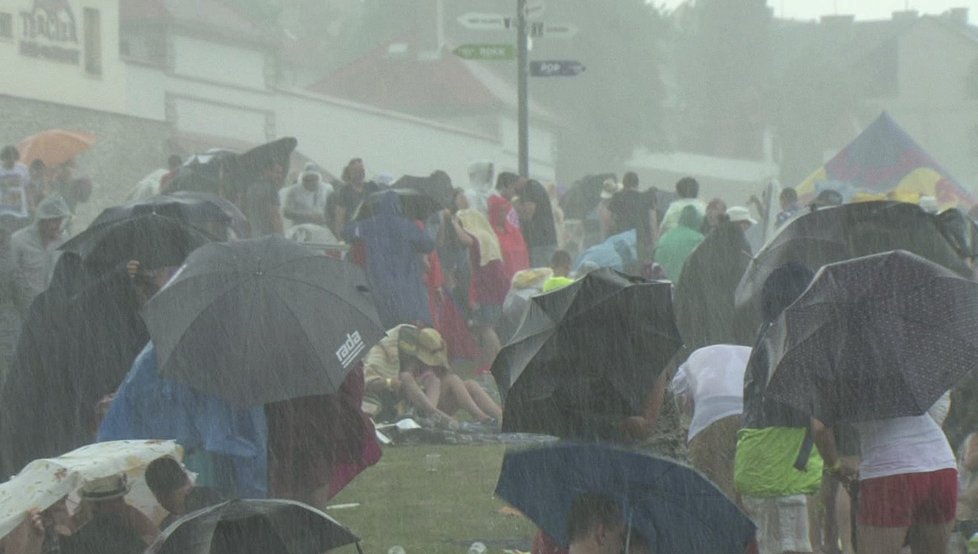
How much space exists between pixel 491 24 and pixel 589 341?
1327 centimetres

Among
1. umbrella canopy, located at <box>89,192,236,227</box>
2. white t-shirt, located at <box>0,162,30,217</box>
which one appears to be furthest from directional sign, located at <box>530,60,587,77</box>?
umbrella canopy, located at <box>89,192,236,227</box>

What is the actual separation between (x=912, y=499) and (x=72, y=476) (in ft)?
10.4

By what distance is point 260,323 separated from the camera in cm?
803

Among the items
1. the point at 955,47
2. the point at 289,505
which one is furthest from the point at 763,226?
the point at 955,47

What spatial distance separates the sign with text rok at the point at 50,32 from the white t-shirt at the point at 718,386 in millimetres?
42071

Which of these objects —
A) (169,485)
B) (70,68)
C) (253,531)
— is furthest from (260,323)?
(70,68)

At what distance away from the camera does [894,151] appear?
3650cm

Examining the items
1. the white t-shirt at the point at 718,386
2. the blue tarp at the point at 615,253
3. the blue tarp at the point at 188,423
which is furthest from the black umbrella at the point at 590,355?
the blue tarp at the point at 615,253

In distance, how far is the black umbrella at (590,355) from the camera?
23.6 ft

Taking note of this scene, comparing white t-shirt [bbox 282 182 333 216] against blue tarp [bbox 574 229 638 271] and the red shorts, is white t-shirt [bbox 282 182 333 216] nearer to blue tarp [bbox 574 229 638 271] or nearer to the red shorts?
blue tarp [bbox 574 229 638 271]

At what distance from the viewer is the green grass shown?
1060 centimetres

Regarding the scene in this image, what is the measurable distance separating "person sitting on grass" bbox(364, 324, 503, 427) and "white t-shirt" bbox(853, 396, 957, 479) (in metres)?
8.11

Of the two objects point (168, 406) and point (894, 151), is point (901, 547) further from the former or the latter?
point (894, 151)

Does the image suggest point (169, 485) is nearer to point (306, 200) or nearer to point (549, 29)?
point (549, 29)
